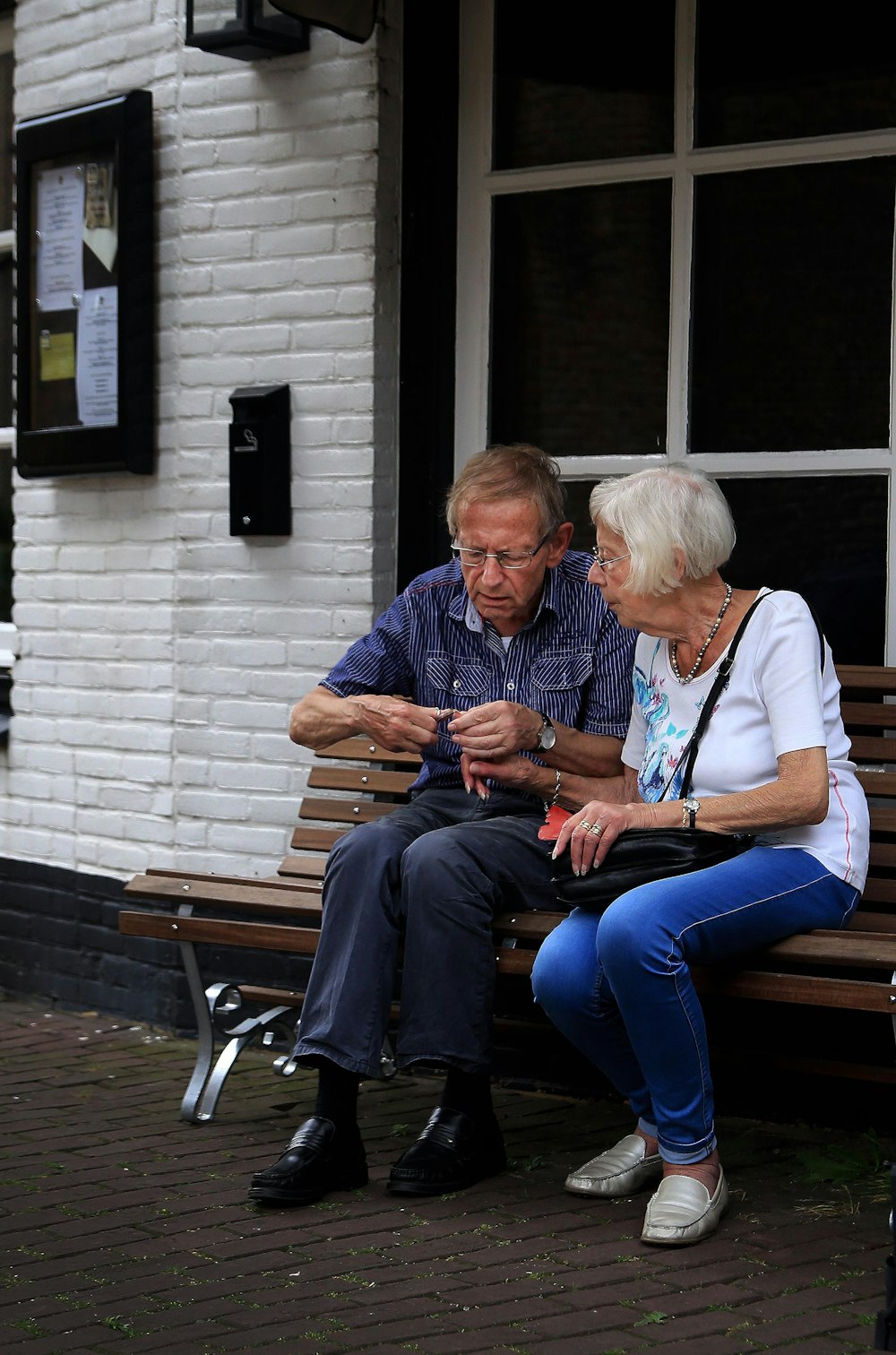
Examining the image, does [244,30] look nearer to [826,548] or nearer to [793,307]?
[793,307]

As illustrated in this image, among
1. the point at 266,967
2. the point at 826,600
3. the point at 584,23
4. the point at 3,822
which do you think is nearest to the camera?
the point at 826,600

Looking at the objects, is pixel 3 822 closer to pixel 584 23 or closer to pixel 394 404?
pixel 394 404

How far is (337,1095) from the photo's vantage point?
12.6 feet

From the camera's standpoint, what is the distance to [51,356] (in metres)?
5.75

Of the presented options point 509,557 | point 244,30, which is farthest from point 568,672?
point 244,30

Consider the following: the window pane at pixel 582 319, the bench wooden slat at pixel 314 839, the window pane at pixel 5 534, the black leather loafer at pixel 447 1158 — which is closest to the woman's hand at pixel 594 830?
the black leather loafer at pixel 447 1158

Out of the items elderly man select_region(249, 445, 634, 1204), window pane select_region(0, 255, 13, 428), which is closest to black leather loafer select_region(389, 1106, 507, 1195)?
elderly man select_region(249, 445, 634, 1204)

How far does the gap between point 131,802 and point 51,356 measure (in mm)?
1383

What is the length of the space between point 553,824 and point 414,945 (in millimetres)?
375

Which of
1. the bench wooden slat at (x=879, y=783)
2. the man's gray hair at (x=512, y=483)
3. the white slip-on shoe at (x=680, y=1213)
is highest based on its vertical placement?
the man's gray hair at (x=512, y=483)

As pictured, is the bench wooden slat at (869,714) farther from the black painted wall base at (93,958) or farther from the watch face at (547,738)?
the black painted wall base at (93,958)

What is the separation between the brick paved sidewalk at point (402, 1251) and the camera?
10.1 feet

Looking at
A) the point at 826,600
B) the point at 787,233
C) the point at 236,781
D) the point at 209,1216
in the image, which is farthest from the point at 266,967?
the point at 787,233

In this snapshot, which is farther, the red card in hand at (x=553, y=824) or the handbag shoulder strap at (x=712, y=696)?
the red card in hand at (x=553, y=824)
